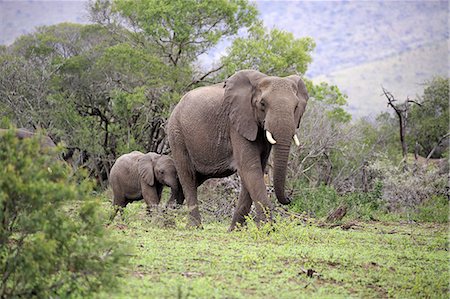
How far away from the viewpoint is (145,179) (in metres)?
15.4

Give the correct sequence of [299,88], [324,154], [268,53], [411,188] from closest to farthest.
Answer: [299,88] < [411,188] < [324,154] < [268,53]

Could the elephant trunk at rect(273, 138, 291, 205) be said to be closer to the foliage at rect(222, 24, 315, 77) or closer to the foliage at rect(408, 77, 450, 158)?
the foliage at rect(222, 24, 315, 77)

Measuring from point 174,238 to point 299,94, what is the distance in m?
2.94

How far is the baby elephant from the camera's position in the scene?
1465 centimetres


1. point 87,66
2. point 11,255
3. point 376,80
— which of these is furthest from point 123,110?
point 376,80

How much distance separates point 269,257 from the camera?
828 cm

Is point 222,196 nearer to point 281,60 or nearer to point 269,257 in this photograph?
point 269,257

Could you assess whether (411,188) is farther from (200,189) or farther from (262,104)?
(262,104)

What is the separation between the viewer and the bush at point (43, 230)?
218 inches

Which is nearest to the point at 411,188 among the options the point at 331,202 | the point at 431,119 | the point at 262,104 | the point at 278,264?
the point at 331,202

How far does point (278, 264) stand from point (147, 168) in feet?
25.7

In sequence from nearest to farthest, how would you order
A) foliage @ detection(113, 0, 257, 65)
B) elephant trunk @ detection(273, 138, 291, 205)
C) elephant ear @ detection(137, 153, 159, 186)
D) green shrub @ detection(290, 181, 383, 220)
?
1. elephant trunk @ detection(273, 138, 291, 205)
2. elephant ear @ detection(137, 153, 159, 186)
3. green shrub @ detection(290, 181, 383, 220)
4. foliage @ detection(113, 0, 257, 65)

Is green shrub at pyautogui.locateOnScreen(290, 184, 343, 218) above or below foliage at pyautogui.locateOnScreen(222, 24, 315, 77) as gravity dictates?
below

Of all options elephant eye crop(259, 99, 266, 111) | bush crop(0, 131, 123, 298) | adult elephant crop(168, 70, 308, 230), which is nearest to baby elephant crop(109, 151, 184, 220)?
adult elephant crop(168, 70, 308, 230)
